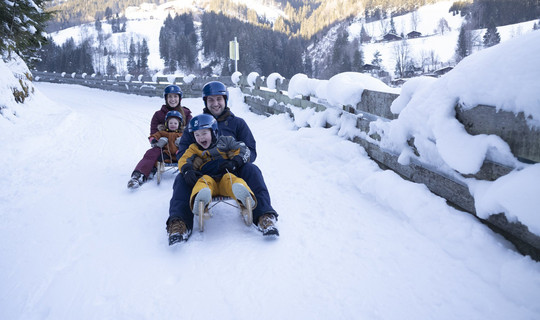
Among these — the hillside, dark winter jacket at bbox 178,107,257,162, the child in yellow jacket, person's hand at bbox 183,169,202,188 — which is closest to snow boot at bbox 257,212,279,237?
the child in yellow jacket

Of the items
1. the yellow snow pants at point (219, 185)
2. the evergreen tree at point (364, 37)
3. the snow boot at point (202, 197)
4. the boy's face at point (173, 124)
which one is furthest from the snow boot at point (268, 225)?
the evergreen tree at point (364, 37)

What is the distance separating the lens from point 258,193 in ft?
9.68

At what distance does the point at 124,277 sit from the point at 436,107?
9.11 feet

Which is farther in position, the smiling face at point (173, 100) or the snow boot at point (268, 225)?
the smiling face at point (173, 100)

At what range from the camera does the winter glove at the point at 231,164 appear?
3.04 metres

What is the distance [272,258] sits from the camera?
239cm

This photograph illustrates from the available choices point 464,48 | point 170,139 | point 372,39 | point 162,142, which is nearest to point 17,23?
point 170,139

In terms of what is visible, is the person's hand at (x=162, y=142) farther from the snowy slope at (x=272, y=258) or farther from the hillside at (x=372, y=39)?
the hillside at (x=372, y=39)

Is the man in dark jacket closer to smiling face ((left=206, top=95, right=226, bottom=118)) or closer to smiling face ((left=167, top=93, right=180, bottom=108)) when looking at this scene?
smiling face ((left=206, top=95, right=226, bottom=118))

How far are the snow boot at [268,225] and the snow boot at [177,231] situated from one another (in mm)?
621

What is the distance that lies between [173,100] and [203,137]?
89.4 inches

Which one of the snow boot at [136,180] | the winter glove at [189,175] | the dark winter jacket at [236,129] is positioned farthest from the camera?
the snow boot at [136,180]

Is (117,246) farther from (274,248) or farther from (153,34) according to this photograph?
(153,34)

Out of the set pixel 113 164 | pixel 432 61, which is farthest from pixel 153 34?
pixel 113 164
